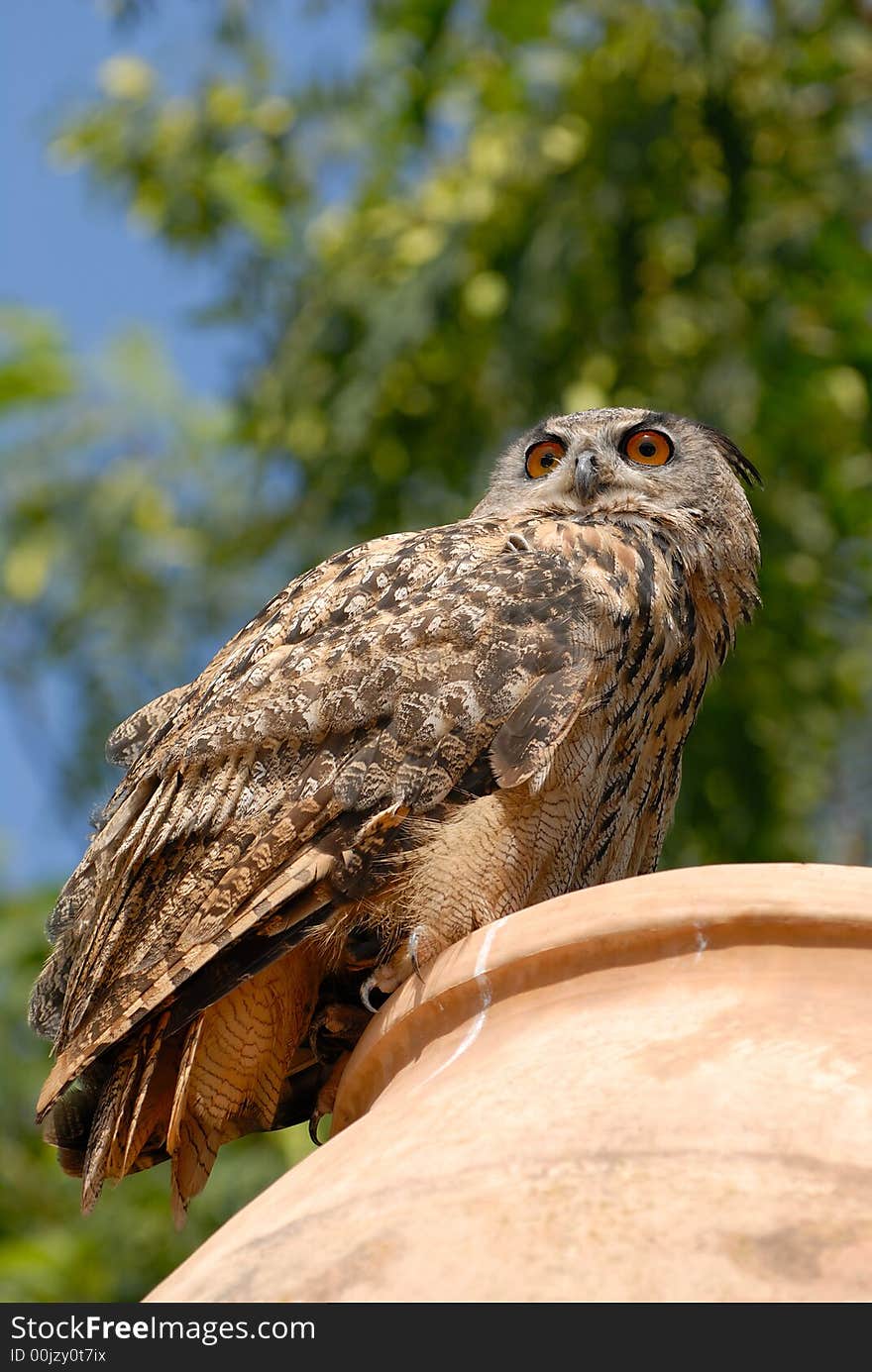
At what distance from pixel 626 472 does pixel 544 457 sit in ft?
0.90

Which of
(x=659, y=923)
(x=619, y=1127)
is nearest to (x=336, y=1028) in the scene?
(x=659, y=923)

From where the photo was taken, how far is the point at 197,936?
217cm

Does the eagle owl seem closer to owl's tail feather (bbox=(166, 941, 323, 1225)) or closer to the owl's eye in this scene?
owl's tail feather (bbox=(166, 941, 323, 1225))

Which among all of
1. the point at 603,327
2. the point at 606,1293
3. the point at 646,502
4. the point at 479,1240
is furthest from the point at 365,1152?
the point at 603,327

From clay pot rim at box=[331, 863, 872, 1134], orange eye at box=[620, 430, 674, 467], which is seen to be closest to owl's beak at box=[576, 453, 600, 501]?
orange eye at box=[620, 430, 674, 467]

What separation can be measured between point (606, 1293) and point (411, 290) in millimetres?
4069

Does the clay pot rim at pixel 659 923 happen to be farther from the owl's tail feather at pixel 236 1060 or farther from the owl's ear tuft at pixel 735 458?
the owl's ear tuft at pixel 735 458

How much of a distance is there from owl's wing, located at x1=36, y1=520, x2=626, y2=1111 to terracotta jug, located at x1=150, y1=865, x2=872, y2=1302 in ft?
1.25

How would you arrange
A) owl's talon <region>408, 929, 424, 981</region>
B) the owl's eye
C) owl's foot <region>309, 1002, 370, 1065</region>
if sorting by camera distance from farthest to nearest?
the owl's eye, owl's foot <region>309, 1002, 370, 1065</region>, owl's talon <region>408, 929, 424, 981</region>

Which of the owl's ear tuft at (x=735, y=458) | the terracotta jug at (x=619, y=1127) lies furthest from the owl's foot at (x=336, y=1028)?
the owl's ear tuft at (x=735, y=458)

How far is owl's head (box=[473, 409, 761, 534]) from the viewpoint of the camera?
282 centimetres

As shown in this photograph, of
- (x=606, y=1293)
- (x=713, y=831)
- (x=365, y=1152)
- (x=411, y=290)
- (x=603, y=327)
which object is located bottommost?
(x=606, y=1293)
